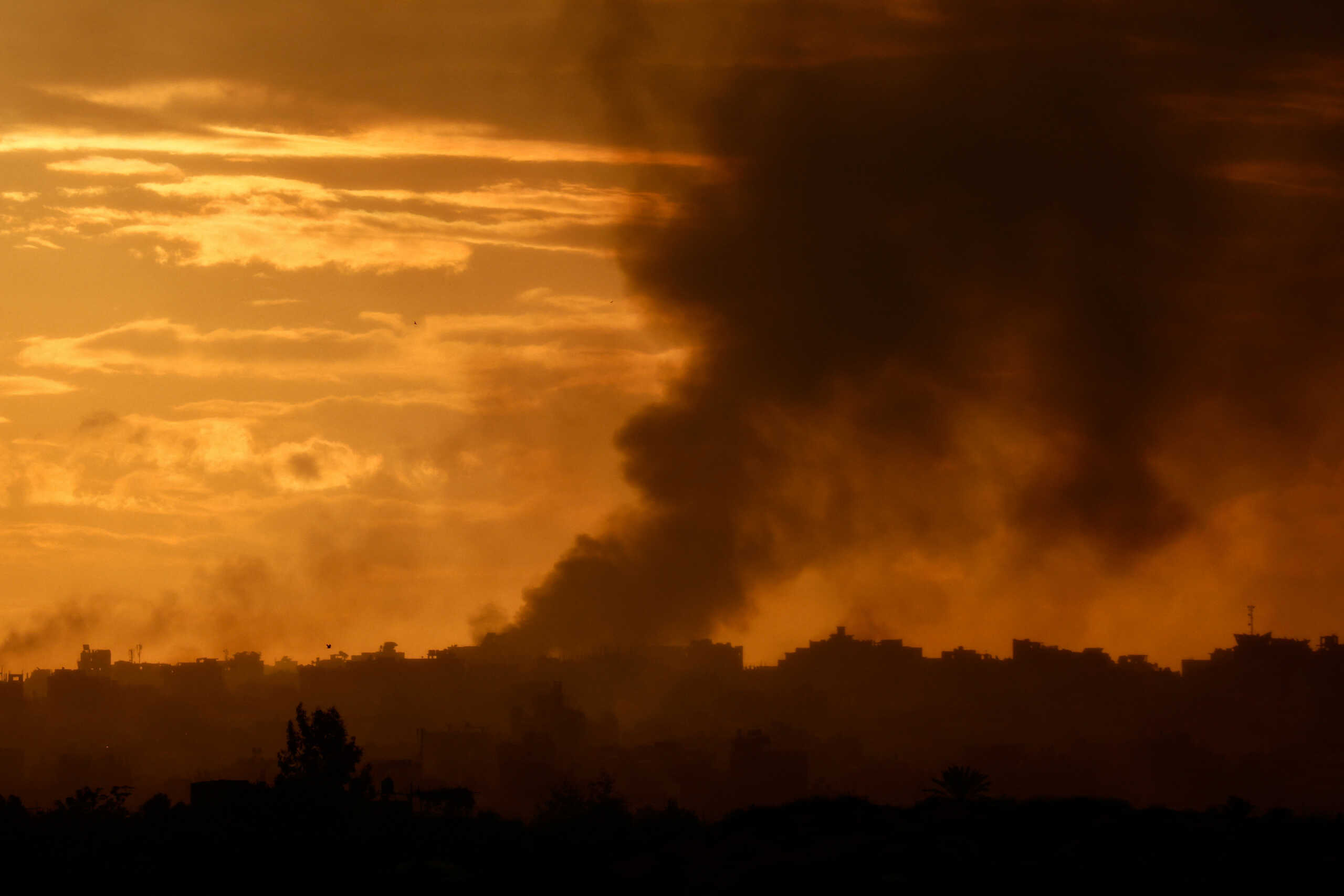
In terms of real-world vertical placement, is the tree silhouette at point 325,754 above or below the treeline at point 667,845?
above

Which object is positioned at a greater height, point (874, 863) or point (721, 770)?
point (721, 770)

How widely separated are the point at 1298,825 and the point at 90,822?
56.1 metres

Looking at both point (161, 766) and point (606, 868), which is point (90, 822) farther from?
point (161, 766)

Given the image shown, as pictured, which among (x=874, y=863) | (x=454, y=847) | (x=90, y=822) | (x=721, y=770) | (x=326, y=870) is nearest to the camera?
(x=874, y=863)

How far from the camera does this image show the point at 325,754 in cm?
9038

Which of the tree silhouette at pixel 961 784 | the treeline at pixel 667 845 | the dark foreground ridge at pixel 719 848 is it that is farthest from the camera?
the tree silhouette at pixel 961 784

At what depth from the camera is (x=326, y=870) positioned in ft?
221

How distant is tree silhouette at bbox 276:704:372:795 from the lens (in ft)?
291

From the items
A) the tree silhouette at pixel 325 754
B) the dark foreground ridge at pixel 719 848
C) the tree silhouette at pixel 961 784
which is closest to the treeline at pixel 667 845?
the dark foreground ridge at pixel 719 848

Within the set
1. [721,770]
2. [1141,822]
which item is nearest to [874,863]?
[1141,822]

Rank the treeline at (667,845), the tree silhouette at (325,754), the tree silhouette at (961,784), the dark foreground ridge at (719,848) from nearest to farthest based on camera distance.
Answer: the dark foreground ridge at (719,848), the treeline at (667,845), the tree silhouette at (961,784), the tree silhouette at (325,754)

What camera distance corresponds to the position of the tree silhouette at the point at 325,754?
3497 inches

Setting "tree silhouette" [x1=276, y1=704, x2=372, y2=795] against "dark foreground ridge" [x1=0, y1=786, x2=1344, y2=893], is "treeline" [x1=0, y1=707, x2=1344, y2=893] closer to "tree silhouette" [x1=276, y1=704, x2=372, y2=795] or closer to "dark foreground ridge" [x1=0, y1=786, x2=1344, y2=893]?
"dark foreground ridge" [x1=0, y1=786, x2=1344, y2=893]

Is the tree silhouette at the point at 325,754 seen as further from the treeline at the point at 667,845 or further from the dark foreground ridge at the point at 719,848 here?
the dark foreground ridge at the point at 719,848
